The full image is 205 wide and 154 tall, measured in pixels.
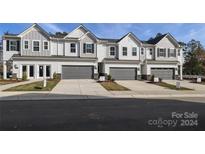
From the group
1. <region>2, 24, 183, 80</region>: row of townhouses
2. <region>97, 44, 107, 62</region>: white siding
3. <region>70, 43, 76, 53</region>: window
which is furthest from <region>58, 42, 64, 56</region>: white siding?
<region>97, 44, 107, 62</region>: white siding

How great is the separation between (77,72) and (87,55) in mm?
2868

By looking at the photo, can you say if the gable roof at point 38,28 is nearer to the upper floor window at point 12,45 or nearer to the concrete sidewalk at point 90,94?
the upper floor window at point 12,45

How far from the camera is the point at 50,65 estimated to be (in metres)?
29.0

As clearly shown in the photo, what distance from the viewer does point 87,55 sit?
3091cm

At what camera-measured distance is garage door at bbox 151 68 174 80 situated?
104 feet

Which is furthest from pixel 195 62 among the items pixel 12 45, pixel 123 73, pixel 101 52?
pixel 12 45

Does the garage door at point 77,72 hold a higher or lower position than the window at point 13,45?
lower

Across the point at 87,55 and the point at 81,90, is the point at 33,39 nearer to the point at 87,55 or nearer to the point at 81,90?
→ the point at 87,55

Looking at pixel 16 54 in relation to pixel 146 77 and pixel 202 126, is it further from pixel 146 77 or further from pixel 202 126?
pixel 202 126

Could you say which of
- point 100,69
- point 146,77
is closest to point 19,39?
point 100,69

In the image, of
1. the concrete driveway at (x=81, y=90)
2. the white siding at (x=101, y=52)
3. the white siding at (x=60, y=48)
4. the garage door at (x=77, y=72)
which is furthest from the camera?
the white siding at (x=101, y=52)

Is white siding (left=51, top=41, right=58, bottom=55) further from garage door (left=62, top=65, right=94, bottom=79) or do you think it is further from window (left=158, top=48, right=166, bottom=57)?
window (left=158, top=48, right=166, bottom=57)

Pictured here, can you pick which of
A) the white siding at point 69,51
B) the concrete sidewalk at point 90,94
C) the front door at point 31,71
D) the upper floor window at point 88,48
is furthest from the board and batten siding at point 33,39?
the concrete sidewalk at point 90,94

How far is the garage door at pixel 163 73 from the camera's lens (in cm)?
3177
